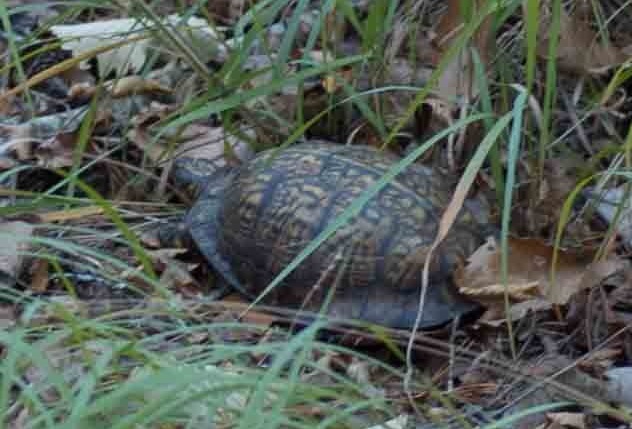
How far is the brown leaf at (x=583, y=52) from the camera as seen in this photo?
279 centimetres

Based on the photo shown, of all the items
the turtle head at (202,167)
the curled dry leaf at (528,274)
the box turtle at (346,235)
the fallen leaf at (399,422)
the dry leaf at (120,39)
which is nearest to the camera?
the fallen leaf at (399,422)

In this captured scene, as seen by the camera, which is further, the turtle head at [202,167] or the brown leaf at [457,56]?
the turtle head at [202,167]

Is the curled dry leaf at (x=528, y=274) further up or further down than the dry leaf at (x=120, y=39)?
further down

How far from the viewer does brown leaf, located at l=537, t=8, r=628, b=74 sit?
279 centimetres

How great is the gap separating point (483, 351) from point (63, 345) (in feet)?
2.97

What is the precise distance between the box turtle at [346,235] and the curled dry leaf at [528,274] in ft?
0.15

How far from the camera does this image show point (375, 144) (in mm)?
2926

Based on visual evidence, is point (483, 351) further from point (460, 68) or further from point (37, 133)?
point (37, 133)

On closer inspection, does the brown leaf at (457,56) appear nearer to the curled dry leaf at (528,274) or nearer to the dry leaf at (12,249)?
the curled dry leaf at (528,274)

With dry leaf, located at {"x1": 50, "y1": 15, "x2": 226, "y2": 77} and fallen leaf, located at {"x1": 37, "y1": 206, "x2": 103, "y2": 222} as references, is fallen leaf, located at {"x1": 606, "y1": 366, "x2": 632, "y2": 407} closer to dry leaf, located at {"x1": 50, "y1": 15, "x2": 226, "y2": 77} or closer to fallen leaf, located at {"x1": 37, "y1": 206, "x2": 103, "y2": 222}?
fallen leaf, located at {"x1": 37, "y1": 206, "x2": 103, "y2": 222}

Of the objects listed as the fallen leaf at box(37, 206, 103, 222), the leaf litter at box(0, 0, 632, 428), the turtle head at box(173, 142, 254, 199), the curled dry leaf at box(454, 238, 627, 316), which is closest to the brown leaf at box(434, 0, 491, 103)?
the leaf litter at box(0, 0, 632, 428)

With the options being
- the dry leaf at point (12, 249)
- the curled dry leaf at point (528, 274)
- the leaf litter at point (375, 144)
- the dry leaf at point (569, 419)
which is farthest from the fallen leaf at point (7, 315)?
the dry leaf at point (569, 419)

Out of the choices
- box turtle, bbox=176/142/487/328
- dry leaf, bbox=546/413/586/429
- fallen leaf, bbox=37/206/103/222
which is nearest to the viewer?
dry leaf, bbox=546/413/586/429

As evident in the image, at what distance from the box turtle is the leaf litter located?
55 millimetres
